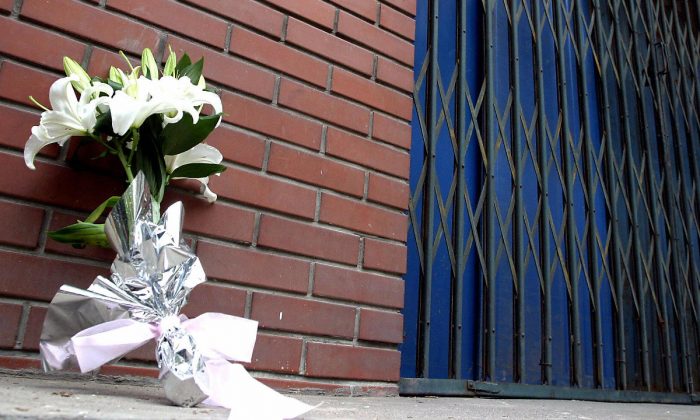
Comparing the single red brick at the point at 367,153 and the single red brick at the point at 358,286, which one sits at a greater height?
the single red brick at the point at 367,153

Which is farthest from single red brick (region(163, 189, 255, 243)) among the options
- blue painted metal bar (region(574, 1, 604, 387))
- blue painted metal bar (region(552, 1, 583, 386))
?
blue painted metal bar (region(574, 1, 604, 387))

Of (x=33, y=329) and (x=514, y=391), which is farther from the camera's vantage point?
(x=514, y=391)

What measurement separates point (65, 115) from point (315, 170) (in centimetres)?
61

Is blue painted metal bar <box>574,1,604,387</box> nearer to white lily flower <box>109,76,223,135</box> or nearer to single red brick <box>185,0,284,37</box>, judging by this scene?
single red brick <box>185,0,284,37</box>

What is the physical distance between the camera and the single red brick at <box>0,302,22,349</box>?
3.31ft

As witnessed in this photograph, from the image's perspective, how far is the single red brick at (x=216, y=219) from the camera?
1.21 metres

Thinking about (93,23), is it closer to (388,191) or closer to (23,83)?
(23,83)

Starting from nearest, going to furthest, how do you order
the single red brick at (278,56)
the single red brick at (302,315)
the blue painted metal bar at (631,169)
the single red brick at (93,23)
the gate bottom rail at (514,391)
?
the single red brick at (93,23)
the single red brick at (302,315)
the single red brick at (278,56)
the gate bottom rail at (514,391)
the blue painted metal bar at (631,169)

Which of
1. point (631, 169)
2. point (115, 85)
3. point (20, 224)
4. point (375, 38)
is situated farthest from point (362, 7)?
point (631, 169)

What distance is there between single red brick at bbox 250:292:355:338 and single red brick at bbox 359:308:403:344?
0.04 meters

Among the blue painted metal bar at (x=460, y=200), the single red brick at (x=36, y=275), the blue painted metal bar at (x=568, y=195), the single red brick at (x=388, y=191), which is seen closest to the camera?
the single red brick at (x=36, y=275)

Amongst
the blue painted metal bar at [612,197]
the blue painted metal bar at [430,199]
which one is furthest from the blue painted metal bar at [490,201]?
the blue painted metal bar at [612,197]

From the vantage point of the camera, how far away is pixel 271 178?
1328 mm

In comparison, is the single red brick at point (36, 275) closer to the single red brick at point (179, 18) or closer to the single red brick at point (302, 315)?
the single red brick at point (302, 315)
